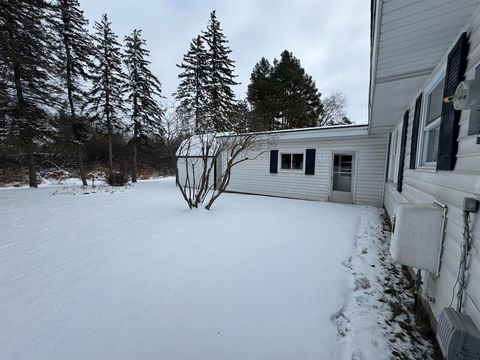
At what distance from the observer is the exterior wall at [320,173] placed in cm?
668

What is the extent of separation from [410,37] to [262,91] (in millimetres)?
15951

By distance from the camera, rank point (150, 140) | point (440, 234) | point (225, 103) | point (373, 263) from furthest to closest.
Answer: point (225, 103), point (150, 140), point (373, 263), point (440, 234)

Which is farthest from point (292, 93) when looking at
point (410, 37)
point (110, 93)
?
point (410, 37)

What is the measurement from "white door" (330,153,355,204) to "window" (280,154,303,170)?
1.22 m

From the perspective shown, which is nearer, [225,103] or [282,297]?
[282,297]

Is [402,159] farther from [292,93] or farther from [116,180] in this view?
[292,93]

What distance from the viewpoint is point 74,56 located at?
10.5 m

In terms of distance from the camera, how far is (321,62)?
17172 mm

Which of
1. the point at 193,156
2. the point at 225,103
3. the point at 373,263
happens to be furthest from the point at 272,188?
the point at 225,103

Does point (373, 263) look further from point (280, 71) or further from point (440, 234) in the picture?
point (280, 71)

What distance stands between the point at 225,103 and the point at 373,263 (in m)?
16.3

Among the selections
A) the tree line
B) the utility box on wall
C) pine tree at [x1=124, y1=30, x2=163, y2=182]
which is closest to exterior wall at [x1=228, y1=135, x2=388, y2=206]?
the tree line

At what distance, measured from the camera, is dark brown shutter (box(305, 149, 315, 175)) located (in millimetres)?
7607

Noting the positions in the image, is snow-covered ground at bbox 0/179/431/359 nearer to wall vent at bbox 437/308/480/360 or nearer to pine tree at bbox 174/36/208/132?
wall vent at bbox 437/308/480/360
